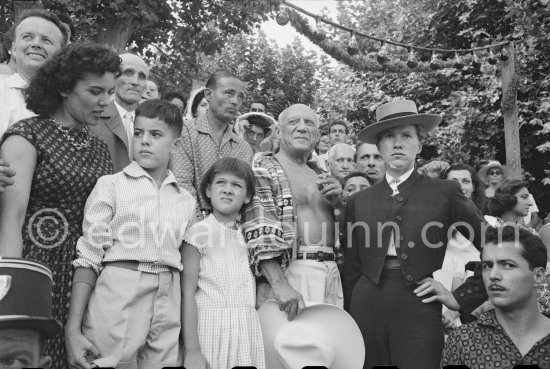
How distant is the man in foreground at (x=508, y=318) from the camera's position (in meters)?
3.49

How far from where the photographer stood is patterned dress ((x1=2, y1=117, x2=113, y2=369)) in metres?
3.16

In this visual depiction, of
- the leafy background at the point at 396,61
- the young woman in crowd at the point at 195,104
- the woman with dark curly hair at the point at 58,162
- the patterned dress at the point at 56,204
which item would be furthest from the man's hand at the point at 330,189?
the leafy background at the point at 396,61

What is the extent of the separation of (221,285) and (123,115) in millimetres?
1543

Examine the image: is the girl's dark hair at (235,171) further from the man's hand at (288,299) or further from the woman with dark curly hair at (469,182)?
the woman with dark curly hair at (469,182)

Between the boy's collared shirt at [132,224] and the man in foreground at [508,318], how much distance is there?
163cm

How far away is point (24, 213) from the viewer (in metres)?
3.07

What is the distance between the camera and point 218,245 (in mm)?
3818

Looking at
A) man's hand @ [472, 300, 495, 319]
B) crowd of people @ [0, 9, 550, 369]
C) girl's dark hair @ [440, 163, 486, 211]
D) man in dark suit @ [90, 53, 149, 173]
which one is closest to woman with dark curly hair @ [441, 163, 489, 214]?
girl's dark hair @ [440, 163, 486, 211]

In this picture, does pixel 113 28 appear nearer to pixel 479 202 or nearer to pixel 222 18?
pixel 222 18

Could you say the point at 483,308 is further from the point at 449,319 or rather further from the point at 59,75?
the point at 59,75

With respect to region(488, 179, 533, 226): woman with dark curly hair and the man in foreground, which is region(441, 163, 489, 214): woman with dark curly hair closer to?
region(488, 179, 533, 226): woman with dark curly hair

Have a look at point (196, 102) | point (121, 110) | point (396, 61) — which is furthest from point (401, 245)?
point (396, 61)

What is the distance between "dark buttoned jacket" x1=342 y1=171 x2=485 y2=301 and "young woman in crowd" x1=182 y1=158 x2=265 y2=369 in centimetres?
A: 75

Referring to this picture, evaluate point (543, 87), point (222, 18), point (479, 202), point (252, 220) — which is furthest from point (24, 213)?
point (543, 87)
